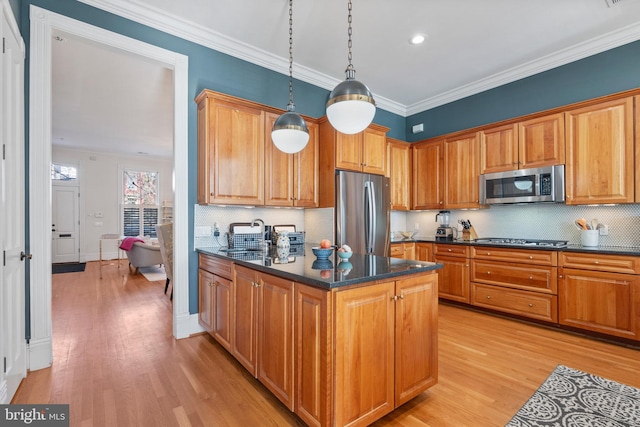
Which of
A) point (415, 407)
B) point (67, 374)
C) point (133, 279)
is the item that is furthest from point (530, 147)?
point (133, 279)

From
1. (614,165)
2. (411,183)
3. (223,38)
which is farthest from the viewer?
(411,183)

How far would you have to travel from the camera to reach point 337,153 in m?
3.54

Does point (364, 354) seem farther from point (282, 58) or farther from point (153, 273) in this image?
point (153, 273)

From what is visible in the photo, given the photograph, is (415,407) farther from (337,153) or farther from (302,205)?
(337,153)

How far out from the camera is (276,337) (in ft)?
6.01

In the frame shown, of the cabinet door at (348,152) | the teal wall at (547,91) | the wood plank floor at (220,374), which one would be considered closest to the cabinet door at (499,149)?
the teal wall at (547,91)

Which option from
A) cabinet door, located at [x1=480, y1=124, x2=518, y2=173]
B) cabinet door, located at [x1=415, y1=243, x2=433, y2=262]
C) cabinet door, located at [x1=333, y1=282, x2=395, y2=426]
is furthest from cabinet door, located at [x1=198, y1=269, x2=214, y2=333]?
cabinet door, located at [x1=480, y1=124, x2=518, y2=173]

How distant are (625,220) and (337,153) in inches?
127

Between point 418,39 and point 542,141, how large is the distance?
6.26ft

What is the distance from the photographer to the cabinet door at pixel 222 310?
97.0 inches

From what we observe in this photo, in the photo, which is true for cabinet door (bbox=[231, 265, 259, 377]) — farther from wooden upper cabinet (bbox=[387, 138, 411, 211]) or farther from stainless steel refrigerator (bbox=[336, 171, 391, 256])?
wooden upper cabinet (bbox=[387, 138, 411, 211])

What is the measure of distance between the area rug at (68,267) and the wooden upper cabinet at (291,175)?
6105 mm

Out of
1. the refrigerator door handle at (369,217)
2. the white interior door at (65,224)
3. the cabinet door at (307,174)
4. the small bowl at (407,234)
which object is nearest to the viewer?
the cabinet door at (307,174)

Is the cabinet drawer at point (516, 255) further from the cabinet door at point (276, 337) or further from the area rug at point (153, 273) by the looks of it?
the area rug at point (153, 273)
